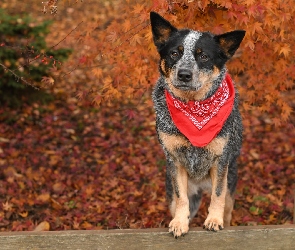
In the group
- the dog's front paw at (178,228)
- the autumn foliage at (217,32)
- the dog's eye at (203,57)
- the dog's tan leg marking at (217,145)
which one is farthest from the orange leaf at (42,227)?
the dog's eye at (203,57)

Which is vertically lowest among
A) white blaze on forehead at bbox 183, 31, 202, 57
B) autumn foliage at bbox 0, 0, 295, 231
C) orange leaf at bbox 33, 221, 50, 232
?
orange leaf at bbox 33, 221, 50, 232

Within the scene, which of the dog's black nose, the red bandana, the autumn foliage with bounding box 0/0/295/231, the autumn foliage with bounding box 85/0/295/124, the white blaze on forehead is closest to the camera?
the dog's black nose

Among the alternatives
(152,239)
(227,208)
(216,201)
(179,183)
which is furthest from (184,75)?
(227,208)

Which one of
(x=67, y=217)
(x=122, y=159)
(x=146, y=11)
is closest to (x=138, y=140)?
(x=122, y=159)

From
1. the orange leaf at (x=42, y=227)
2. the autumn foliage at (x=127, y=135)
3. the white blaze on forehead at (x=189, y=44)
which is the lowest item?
the orange leaf at (x=42, y=227)

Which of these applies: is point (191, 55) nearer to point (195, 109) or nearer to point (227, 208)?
point (195, 109)

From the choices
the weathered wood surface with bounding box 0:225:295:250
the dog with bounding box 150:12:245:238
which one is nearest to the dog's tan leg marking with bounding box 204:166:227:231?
the dog with bounding box 150:12:245:238

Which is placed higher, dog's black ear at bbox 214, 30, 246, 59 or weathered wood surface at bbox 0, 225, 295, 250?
dog's black ear at bbox 214, 30, 246, 59

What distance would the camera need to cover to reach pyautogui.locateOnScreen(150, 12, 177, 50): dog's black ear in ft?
13.1

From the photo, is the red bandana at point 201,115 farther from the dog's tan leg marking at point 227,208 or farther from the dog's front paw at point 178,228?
the dog's tan leg marking at point 227,208

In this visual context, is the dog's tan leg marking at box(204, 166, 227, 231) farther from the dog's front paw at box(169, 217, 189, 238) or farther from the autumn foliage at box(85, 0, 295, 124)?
the autumn foliage at box(85, 0, 295, 124)

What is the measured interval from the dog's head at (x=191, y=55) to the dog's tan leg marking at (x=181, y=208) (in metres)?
0.67

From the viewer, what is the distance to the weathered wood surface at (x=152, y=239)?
12.6ft

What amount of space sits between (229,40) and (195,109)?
23.4 inches
